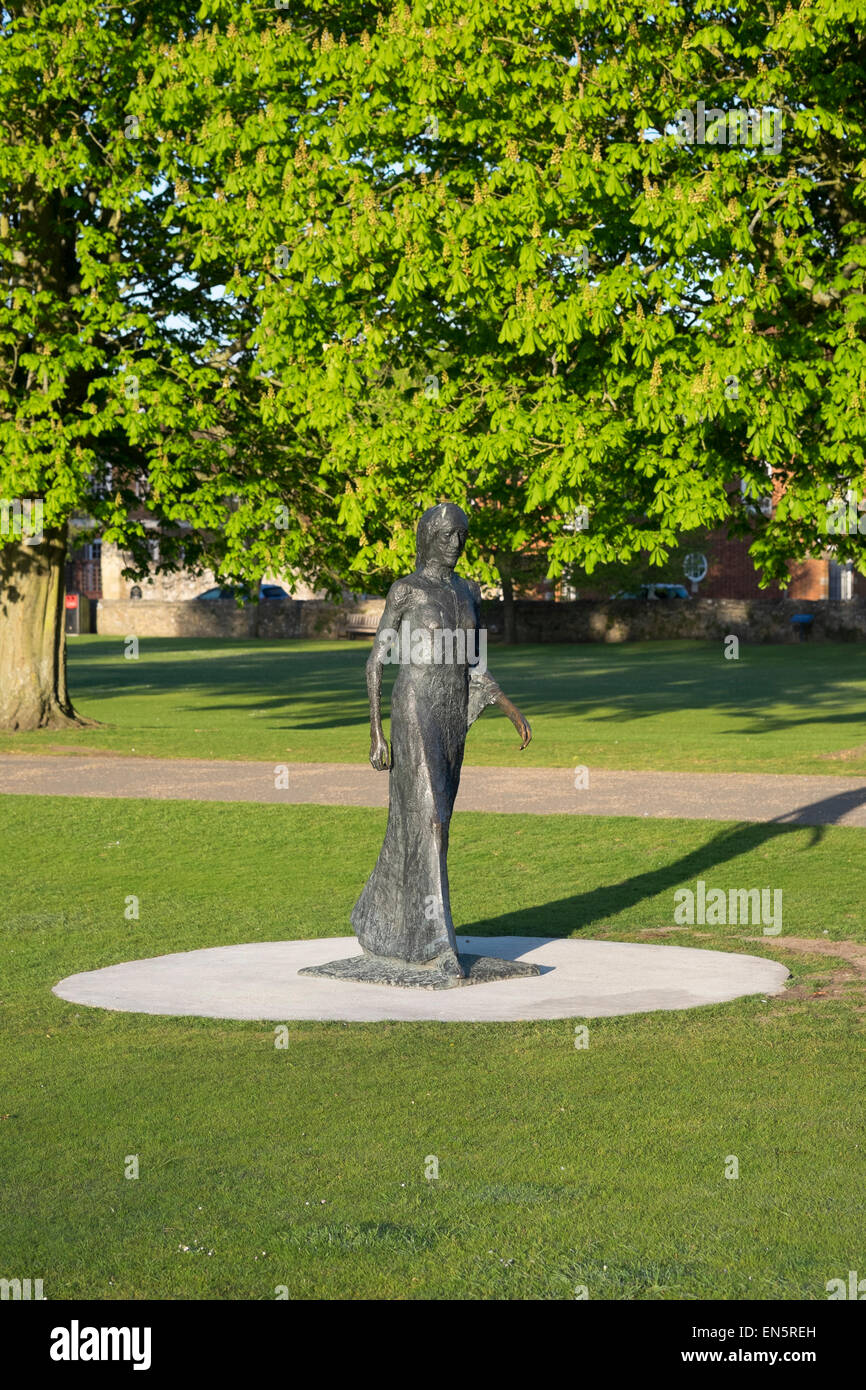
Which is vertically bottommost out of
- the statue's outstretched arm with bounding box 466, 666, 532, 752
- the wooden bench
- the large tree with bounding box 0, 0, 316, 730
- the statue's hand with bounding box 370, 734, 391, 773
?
the statue's hand with bounding box 370, 734, 391, 773

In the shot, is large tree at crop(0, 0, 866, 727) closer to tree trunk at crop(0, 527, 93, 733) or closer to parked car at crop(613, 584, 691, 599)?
tree trunk at crop(0, 527, 93, 733)

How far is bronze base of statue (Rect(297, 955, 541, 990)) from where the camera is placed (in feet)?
30.2

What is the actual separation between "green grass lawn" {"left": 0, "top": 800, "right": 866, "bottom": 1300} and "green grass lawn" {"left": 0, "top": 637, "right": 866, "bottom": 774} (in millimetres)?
12437

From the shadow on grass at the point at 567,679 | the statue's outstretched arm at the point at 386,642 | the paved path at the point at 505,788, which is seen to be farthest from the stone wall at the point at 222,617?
the statue's outstretched arm at the point at 386,642

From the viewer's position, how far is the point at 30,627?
2553 cm

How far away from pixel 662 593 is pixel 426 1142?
205ft

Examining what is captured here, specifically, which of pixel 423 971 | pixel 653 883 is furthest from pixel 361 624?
pixel 423 971

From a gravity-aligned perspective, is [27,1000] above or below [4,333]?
below

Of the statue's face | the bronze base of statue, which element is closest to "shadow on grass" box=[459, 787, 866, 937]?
the bronze base of statue

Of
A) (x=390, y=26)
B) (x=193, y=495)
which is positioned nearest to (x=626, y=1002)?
(x=390, y=26)

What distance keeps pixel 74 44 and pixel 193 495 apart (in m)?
5.87

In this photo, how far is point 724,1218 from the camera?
223 inches

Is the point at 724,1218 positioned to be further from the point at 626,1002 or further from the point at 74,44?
the point at 74,44

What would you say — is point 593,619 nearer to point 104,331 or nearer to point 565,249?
point 104,331
